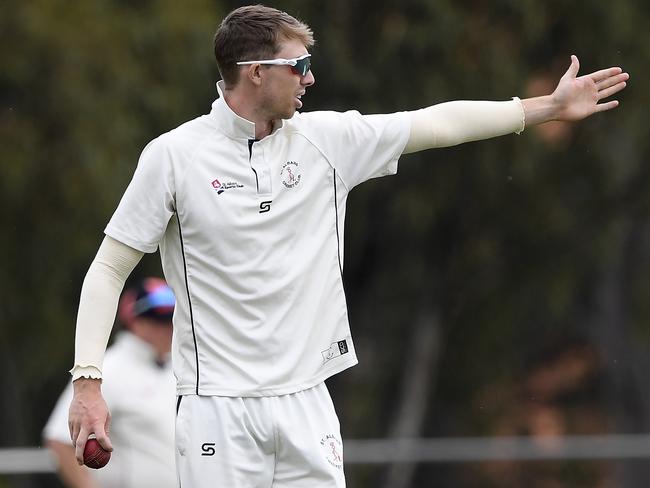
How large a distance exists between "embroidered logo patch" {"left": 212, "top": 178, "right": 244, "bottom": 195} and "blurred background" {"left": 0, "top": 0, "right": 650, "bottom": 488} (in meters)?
8.91

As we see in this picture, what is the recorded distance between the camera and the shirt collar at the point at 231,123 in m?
5.40

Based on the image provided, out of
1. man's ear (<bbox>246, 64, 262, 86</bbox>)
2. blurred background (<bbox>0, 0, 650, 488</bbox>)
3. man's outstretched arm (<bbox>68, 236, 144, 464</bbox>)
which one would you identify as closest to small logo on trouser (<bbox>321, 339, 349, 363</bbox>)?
man's outstretched arm (<bbox>68, 236, 144, 464</bbox>)

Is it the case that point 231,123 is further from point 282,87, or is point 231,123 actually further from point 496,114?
point 496,114

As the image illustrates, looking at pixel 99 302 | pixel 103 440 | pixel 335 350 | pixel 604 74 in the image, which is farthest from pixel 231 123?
pixel 604 74

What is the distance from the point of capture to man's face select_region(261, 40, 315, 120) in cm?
543

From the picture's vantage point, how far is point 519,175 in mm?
17703

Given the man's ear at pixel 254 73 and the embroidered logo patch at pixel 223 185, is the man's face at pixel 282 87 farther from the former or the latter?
the embroidered logo patch at pixel 223 185

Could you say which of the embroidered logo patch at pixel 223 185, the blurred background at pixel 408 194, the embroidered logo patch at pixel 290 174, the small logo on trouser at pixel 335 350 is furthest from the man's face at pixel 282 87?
the blurred background at pixel 408 194

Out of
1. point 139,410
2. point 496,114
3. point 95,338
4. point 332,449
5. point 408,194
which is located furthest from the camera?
point 408,194

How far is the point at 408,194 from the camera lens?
18.0 metres

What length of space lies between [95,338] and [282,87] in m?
1.04

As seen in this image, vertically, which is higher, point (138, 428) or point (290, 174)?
point (290, 174)

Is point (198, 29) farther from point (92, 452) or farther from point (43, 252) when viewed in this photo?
point (92, 452)

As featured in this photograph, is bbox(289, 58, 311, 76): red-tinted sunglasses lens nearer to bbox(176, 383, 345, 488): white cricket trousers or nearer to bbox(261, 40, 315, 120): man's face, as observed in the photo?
bbox(261, 40, 315, 120): man's face
